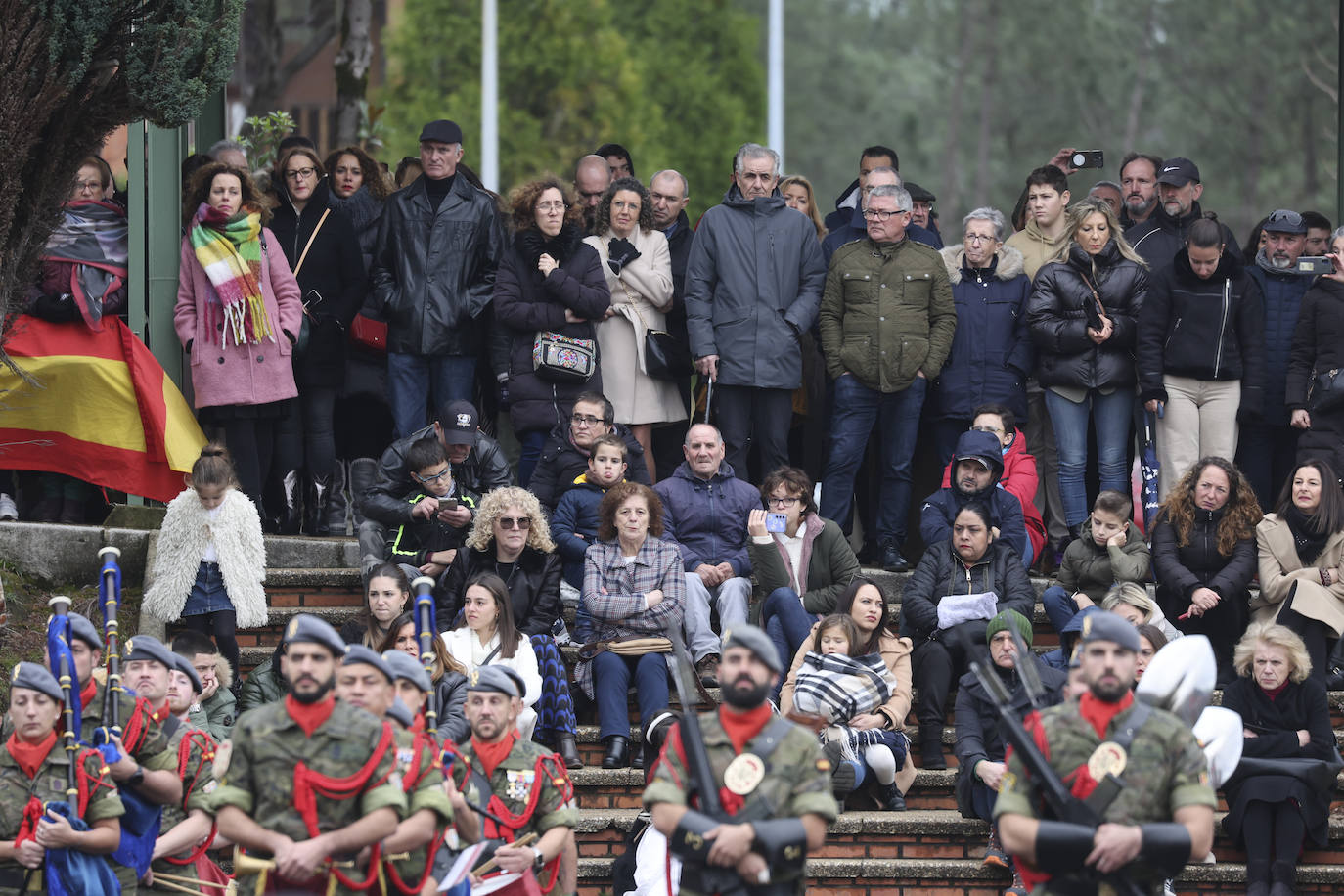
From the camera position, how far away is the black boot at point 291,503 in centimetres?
1288

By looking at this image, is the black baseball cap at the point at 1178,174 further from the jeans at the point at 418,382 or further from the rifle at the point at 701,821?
the rifle at the point at 701,821

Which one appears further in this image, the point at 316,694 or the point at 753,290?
the point at 753,290

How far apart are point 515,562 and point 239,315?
2.43 metres

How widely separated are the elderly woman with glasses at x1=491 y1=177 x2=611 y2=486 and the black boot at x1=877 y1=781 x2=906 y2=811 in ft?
9.74

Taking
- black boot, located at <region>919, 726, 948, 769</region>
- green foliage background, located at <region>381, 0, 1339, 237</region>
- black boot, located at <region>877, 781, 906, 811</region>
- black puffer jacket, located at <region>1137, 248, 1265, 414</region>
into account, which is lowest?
black boot, located at <region>877, 781, 906, 811</region>

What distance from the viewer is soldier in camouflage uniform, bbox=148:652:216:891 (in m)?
9.30

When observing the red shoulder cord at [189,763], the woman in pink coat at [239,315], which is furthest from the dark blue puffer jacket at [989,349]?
the red shoulder cord at [189,763]

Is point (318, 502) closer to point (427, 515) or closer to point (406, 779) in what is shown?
point (427, 515)

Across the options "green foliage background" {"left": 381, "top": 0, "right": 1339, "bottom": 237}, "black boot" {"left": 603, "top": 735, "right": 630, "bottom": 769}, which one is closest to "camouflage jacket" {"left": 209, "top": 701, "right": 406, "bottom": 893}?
"black boot" {"left": 603, "top": 735, "right": 630, "bottom": 769}

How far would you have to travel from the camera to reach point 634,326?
A: 12.9 m

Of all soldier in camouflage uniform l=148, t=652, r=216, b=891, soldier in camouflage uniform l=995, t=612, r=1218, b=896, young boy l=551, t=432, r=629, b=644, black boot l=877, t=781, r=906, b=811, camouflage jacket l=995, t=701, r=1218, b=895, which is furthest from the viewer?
young boy l=551, t=432, r=629, b=644

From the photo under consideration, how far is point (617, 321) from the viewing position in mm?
12891

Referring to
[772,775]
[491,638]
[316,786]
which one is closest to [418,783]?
[316,786]

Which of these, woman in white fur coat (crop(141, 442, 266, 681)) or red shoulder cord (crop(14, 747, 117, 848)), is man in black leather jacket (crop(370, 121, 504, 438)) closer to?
woman in white fur coat (crop(141, 442, 266, 681))
